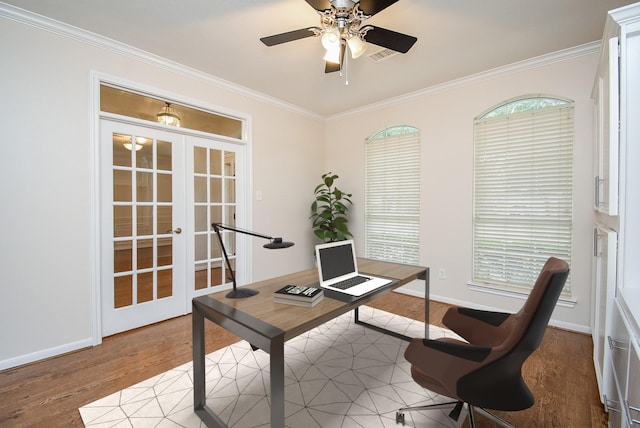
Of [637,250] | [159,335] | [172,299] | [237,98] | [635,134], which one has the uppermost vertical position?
[237,98]

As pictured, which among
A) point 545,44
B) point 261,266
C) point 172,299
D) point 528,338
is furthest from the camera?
point 261,266

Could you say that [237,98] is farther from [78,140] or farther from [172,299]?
[172,299]

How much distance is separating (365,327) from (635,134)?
2342 millimetres

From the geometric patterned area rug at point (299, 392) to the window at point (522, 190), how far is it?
5.24 ft

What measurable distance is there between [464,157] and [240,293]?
2925 mm

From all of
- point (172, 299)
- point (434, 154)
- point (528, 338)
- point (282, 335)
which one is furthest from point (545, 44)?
point (172, 299)

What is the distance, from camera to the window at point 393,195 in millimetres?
3838

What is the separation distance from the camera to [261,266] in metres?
3.91

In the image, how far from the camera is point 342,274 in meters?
2.08

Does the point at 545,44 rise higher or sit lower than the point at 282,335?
higher

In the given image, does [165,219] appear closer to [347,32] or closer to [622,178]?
[347,32]

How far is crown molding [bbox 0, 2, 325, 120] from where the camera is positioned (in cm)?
216

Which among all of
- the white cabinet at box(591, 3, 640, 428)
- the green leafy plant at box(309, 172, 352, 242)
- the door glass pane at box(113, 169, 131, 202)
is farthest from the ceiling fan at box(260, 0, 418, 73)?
the green leafy plant at box(309, 172, 352, 242)

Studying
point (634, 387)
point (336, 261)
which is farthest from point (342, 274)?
point (634, 387)
